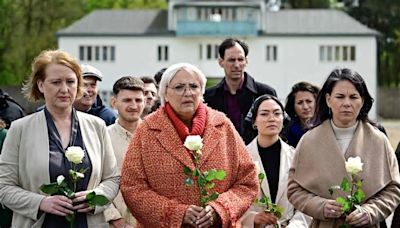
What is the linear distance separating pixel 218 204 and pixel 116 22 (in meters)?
54.2

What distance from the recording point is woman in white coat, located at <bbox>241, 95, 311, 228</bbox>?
22.4ft

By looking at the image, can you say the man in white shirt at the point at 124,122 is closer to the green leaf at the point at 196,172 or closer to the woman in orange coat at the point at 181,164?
the woman in orange coat at the point at 181,164

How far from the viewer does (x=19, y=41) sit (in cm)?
5425

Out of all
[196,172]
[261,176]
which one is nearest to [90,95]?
[261,176]

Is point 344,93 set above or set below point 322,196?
above

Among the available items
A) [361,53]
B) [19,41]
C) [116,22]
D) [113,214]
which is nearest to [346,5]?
[361,53]

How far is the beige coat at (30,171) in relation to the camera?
5676 mm

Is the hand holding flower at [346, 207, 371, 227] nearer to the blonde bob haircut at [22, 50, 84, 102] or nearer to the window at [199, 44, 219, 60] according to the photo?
the blonde bob haircut at [22, 50, 84, 102]

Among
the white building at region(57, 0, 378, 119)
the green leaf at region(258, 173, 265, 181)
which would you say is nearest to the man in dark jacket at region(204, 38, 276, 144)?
the green leaf at region(258, 173, 265, 181)

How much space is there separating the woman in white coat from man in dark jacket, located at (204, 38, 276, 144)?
3.31ft

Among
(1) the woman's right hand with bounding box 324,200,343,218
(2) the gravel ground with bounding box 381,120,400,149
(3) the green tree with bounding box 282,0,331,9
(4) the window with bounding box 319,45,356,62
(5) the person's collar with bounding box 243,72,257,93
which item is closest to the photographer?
(1) the woman's right hand with bounding box 324,200,343,218

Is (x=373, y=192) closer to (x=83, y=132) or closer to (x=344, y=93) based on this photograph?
(x=344, y=93)

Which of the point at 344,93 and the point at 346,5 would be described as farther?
the point at 346,5

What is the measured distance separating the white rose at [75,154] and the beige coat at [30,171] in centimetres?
28
